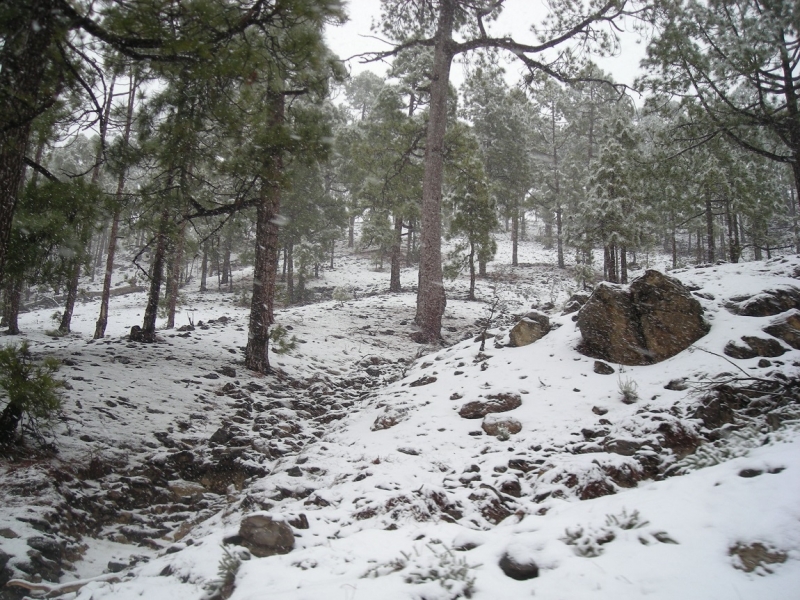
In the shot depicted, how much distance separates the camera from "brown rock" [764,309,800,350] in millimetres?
4992

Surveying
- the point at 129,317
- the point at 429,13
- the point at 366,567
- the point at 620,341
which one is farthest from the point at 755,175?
the point at 129,317

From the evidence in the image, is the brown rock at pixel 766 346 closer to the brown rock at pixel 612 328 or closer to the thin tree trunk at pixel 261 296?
the brown rock at pixel 612 328

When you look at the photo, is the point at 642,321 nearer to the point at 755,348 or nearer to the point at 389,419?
the point at 755,348

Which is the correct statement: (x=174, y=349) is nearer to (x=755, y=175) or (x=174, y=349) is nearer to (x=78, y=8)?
(x=78, y=8)

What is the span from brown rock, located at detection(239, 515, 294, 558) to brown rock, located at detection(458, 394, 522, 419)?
2895 millimetres

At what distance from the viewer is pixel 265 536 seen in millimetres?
3049

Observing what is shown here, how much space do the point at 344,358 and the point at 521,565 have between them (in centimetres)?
812

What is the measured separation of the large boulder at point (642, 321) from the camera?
5.70m

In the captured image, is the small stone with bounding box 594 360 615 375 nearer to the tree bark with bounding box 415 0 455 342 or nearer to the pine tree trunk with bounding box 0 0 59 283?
the tree bark with bounding box 415 0 455 342

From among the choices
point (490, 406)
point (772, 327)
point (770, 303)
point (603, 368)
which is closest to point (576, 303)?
point (603, 368)

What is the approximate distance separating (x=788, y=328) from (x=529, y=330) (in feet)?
11.1

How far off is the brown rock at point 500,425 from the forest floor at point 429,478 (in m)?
0.09

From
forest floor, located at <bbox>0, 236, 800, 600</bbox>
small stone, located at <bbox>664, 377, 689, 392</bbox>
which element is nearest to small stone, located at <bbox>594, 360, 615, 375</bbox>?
forest floor, located at <bbox>0, 236, 800, 600</bbox>

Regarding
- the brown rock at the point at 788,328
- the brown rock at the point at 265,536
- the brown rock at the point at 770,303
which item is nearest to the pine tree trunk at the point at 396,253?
the brown rock at the point at 770,303
